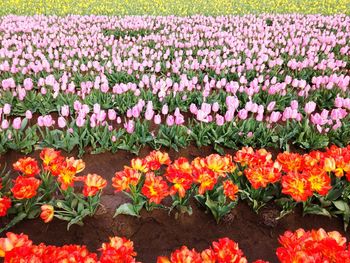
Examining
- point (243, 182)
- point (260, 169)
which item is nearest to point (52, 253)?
point (260, 169)

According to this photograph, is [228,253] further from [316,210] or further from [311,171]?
[316,210]

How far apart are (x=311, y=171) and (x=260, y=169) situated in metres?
0.37

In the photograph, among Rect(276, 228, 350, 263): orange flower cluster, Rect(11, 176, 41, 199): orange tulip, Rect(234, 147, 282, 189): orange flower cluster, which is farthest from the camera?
Rect(234, 147, 282, 189): orange flower cluster

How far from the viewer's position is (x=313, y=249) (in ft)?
6.11

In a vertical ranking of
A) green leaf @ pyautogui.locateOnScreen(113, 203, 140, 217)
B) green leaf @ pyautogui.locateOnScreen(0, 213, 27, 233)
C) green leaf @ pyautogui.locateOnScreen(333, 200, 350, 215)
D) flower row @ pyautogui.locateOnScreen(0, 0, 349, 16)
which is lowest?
green leaf @ pyautogui.locateOnScreen(0, 213, 27, 233)

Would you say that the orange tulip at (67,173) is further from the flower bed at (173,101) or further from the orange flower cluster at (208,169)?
the flower bed at (173,101)

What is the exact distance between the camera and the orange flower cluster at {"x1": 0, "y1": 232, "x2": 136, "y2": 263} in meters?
1.81

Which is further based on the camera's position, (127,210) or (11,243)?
(127,210)

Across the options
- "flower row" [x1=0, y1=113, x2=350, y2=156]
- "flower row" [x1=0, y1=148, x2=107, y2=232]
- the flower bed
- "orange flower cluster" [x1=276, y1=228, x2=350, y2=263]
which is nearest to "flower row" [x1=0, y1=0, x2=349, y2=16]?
the flower bed

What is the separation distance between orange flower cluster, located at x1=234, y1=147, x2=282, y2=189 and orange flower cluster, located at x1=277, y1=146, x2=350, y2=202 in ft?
0.29

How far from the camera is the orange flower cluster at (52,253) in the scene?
181 cm

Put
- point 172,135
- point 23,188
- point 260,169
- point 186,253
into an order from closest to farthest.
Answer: point 186,253 → point 23,188 → point 260,169 → point 172,135

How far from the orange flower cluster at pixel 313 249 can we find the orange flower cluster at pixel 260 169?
2.49 feet

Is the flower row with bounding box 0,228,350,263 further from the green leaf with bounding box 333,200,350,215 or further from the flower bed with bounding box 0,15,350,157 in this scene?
the flower bed with bounding box 0,15,350,157
